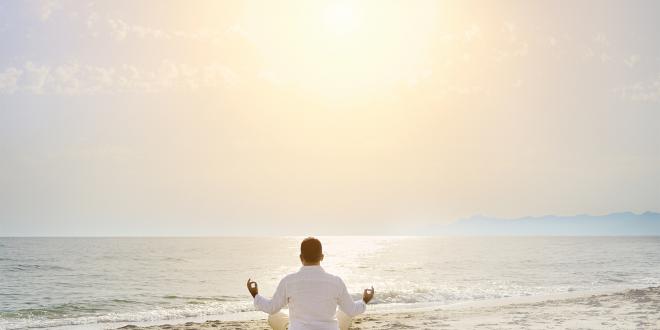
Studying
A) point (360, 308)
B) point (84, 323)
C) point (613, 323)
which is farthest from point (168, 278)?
point (360, 308)

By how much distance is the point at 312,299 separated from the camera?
626 cm

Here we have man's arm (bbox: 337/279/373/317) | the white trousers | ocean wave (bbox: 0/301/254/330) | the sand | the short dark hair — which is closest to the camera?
the short dark hair

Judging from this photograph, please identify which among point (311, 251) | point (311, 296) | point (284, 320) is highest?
point (311, 251)

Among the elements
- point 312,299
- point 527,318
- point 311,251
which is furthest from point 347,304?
point 527,318

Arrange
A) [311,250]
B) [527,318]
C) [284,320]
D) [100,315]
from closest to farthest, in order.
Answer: [311,250]
[284,320]
[527,318]
[100,315]

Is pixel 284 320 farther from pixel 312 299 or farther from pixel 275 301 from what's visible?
pixel 312 299

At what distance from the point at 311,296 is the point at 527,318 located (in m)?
14.8

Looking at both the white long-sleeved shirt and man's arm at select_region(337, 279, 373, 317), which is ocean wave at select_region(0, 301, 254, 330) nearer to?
the white long-sleeved shirt

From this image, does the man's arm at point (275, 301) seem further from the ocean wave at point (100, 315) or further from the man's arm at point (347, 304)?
the ocean wave at point (100, 315)

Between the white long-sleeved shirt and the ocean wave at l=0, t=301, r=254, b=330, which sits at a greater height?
the white long-sleeved shirt

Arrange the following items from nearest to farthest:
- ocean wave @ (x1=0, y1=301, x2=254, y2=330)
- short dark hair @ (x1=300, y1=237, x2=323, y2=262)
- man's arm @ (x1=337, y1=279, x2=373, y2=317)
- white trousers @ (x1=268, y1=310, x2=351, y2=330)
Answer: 1. short dark hair @ (x1=300, y1=237, x2=323, y2=262)
2. man's arm @ (x1=337, y1=279, x2=373, y2=317)
3. white trousers @ (x1=268, y1=310, x2=351, y2=330)
4. ocean wave @ (x1=0, y1=301, x2=254, y2=330)

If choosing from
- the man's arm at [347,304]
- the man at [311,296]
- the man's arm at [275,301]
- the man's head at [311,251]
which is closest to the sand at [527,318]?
the man's arm at [347,304]

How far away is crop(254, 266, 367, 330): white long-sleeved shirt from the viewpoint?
6230mm

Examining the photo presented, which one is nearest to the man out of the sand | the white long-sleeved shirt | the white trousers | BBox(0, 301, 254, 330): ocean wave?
the white long-sleeved shirt
